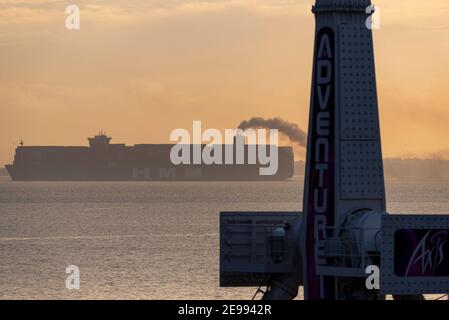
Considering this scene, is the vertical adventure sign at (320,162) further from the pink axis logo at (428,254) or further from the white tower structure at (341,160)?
the pink axis logo at (428,254)

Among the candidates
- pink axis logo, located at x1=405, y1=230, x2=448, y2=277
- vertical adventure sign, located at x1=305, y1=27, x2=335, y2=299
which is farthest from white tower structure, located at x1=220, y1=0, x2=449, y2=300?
pink axis logo, located at x1=405, y1=230, x2=448, y2=277

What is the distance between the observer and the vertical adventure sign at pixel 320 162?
110 ft

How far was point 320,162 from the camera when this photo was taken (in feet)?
111

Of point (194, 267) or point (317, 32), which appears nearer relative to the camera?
point (317, 32)

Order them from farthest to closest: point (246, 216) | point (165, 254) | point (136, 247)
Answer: point (136, 247) → point (165, 254) → point (246, 216)

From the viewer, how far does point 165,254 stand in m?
155

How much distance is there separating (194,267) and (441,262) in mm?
106110

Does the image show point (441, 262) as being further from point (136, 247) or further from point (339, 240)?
point (136, 247)

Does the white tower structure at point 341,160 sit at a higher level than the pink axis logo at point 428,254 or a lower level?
higher

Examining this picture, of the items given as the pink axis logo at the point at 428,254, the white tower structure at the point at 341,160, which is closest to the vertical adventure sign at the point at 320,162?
the white tower structure at the point at 341,160

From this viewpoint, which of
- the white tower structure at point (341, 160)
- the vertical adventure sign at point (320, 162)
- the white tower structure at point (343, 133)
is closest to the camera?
the white tower structure at point (341, 160)

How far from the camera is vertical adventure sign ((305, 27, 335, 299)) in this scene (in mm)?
33594
